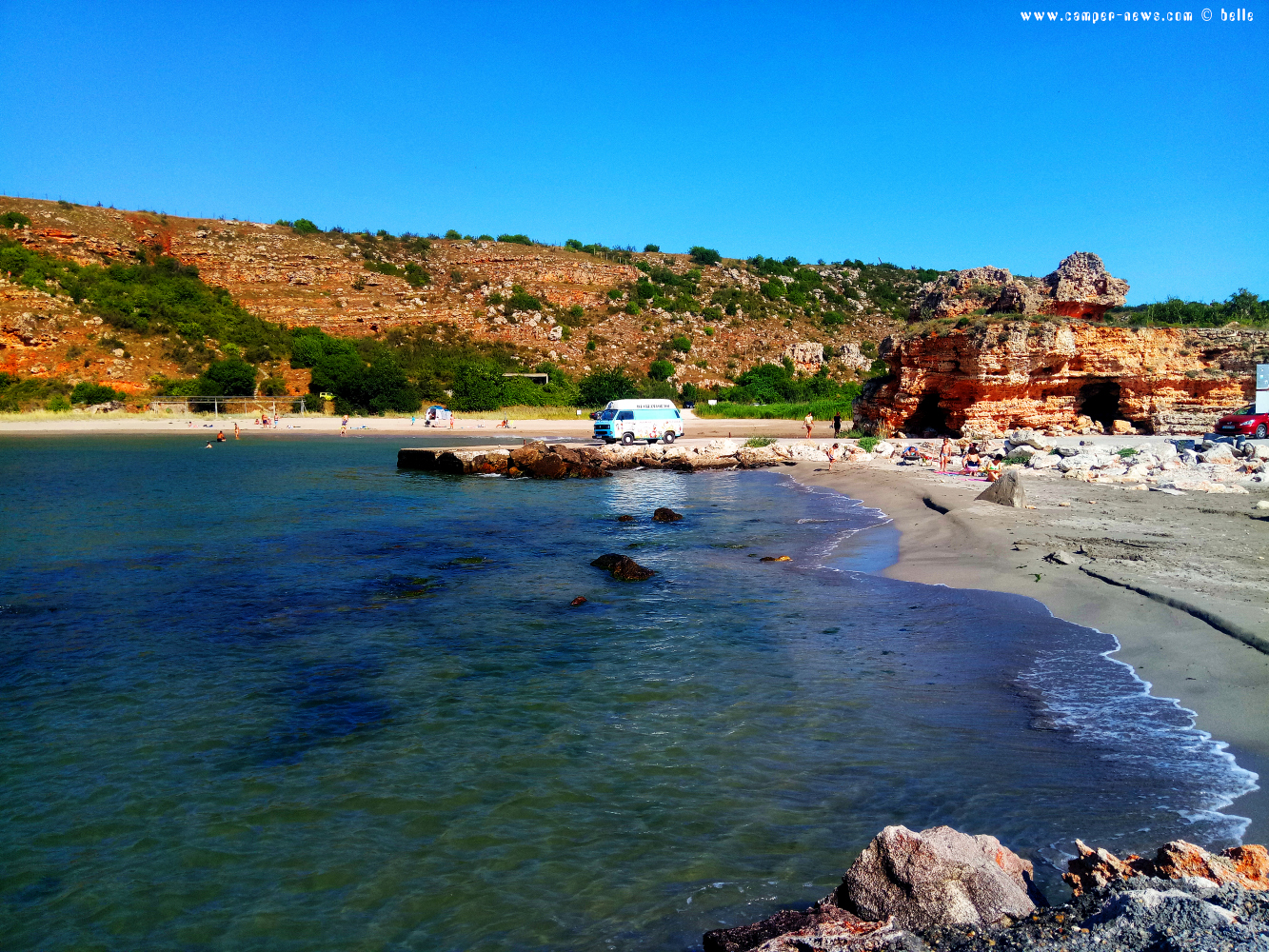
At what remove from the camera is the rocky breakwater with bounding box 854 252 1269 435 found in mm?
27984

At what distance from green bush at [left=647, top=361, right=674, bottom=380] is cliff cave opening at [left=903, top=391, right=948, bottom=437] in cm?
4332

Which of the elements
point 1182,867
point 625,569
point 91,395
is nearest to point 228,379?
point 91,395

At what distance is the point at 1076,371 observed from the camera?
96.1 ft

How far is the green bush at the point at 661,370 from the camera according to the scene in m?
75.1

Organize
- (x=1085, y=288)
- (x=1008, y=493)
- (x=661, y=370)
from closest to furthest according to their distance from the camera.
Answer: (x=1008, y=493)
(x=1085, y=288)
(x=661, y=370)

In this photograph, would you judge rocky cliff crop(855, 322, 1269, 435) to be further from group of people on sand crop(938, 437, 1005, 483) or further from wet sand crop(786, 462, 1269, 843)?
wet sand crop(786, 462, 1269, 843)

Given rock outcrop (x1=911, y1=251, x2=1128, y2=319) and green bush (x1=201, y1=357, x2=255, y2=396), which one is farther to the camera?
green bush (x1=201, y1=357, x2=255, y2=396)

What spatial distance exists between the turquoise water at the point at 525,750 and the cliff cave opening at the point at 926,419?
Result: 22.4m

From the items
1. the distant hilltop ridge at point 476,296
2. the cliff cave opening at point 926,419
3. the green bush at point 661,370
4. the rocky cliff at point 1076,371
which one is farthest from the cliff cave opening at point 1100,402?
the distant hilltop ridge at point 476,296

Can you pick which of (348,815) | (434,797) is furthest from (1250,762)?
(348,815)

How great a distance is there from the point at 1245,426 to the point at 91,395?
68782 mm

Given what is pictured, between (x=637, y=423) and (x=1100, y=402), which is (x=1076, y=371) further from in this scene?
(x=637, y=423)

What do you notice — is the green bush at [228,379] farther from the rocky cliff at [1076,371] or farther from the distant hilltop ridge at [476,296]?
the rocky cliff at [1076,371]

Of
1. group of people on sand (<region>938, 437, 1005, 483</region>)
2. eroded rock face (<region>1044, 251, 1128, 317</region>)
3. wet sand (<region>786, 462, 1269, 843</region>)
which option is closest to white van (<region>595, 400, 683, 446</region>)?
group of people on sand (<region>938, 437, 1005, 483</region>)
